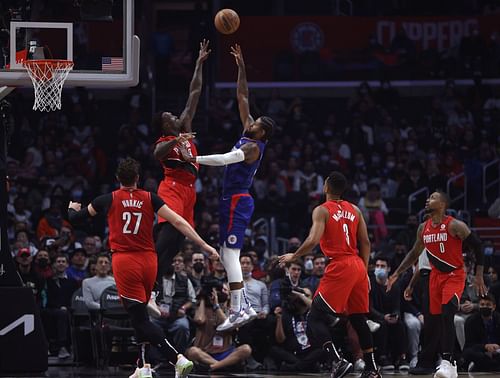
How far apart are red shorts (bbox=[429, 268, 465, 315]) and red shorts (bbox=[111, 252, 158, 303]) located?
339 centimetres

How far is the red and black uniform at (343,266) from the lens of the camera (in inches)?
460

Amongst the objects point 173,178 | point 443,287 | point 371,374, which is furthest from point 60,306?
point 443,287

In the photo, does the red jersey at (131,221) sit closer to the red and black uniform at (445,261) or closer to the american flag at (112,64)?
the american flag at (112,64)

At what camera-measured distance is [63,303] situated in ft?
52.1

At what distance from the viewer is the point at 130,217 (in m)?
11.2

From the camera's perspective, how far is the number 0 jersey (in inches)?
442

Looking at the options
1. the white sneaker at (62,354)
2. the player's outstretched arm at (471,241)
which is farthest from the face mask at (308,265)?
the player's outstretched arm at (471,241)

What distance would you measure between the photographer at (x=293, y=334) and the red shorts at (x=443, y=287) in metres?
2.58

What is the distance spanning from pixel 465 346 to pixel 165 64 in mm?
12821

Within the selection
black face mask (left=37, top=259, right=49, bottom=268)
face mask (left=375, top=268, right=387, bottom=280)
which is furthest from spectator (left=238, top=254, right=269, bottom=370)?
black face mask (left=37, top=259, right=49, bottom=268)

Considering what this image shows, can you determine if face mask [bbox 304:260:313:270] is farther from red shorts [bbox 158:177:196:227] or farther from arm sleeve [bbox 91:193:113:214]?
arm sleeve [bbox 91:193:113:214]

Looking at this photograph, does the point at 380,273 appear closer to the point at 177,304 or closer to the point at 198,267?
the point at 198,267

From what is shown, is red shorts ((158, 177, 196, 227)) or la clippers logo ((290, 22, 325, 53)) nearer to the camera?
red shorts ((158, 177, 196, 227))

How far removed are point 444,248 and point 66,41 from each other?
15.6ft
